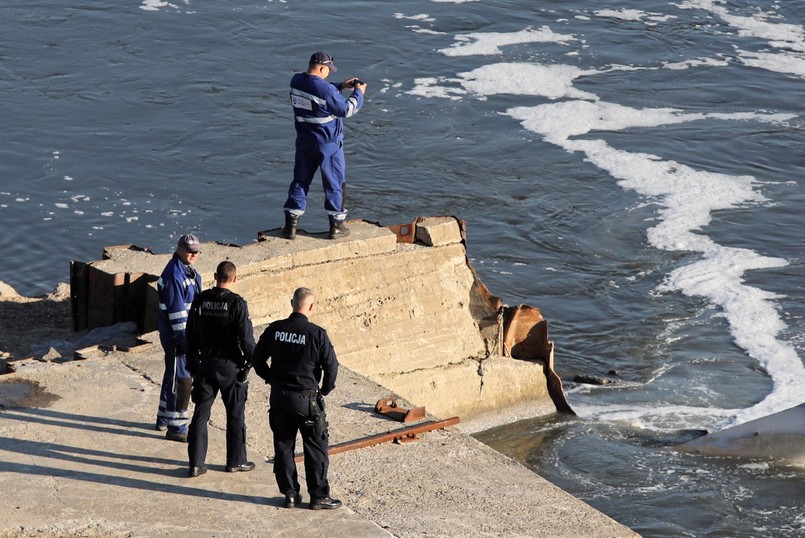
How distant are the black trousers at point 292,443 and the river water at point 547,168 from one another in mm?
3786

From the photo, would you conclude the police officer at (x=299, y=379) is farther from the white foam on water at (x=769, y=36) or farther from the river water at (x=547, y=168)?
the white foam on water at (x=769, y=36)

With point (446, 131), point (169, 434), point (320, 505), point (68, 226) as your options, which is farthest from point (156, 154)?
point (320, 505)

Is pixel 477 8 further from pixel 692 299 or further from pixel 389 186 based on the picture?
pixel 692 299

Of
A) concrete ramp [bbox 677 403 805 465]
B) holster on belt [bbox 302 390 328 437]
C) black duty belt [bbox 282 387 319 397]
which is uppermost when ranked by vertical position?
→ black duty belt [bbox 282 387 319 397]

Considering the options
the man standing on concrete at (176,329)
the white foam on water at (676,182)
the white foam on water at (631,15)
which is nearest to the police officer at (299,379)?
the man standing on concrete at (176,329)

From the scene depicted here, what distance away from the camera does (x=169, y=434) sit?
846cm

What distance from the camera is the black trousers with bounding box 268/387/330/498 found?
23.8 ft

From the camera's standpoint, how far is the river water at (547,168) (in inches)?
500

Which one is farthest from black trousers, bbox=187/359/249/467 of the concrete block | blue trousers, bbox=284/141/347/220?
the concrete block

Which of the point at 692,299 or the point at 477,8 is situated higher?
the point at 477,8

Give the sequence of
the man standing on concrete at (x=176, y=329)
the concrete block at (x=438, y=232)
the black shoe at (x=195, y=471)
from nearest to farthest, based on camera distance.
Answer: the black shoe at (x=195, y=471), the man standing on concrete at (x=176, y=329), the concrete block at (x=438, y=232)

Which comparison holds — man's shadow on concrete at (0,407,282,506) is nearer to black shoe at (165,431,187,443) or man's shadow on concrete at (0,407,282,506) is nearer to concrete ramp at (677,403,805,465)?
black shoe at (165,431,187,443)

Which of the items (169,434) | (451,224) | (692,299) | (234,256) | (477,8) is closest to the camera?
(169,434)

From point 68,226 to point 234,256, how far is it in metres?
6.67
